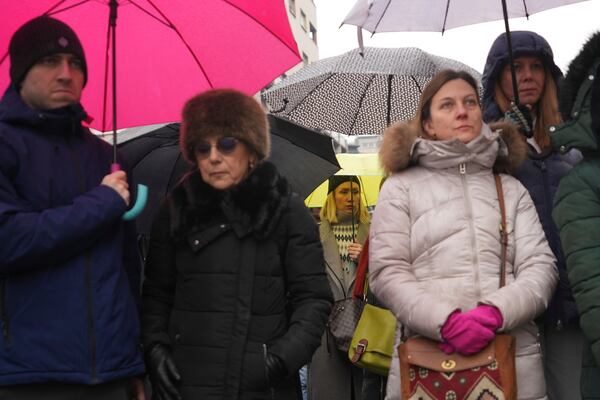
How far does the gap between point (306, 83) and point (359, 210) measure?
1661mm

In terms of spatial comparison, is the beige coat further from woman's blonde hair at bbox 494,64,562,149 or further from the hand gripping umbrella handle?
the hand gripping umbrella handle

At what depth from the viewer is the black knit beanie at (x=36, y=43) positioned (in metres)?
3.32

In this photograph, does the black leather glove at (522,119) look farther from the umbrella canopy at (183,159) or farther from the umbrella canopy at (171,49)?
the umbrella canopy at (183,159)

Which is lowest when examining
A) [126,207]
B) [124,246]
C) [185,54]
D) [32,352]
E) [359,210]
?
[359,210]

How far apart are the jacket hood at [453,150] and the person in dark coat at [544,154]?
16 centimetres

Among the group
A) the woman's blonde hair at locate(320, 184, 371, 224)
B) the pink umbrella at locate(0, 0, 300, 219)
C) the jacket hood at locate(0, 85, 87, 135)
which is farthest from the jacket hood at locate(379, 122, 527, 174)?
the woman's blonde hair at locate(320, 184, 371, 224)

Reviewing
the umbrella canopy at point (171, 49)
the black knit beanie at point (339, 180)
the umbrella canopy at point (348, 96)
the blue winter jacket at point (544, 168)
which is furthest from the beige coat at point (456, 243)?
the black knit beanie at point (339, 180)

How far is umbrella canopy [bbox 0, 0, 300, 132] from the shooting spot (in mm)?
3900

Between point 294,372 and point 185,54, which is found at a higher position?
point 185,54

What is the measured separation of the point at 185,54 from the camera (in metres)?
4.18

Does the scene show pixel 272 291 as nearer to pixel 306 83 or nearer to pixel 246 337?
pixel 246 337

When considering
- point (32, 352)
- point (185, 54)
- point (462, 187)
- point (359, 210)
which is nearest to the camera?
point (32, 352)

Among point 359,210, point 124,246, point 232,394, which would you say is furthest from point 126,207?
point 359,210

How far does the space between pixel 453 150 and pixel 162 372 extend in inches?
60.9
